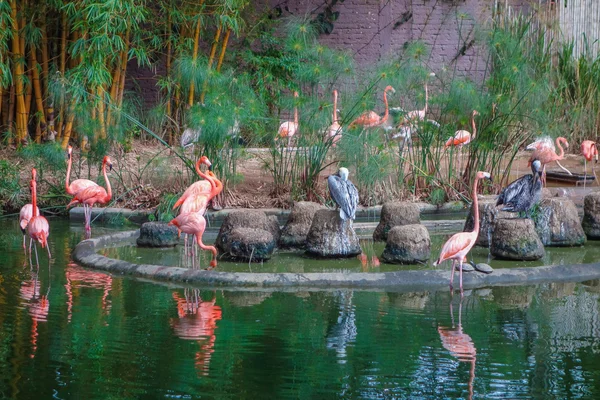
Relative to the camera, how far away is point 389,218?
8.55 metres

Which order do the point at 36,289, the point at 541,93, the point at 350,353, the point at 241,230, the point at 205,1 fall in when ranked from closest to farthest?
the point at 350,353 < the point at 36,289 < the point at 241,230 < the point at 541,93 < the point at 205,1

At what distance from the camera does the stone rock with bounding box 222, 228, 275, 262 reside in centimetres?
745

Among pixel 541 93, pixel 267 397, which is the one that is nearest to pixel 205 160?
pixel 541 93

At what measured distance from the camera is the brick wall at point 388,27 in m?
15.4

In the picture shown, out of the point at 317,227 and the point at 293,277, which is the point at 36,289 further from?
the point at 317,227

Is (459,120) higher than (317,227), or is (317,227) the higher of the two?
(459,120)

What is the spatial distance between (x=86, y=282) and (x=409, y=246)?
2432 millimetres

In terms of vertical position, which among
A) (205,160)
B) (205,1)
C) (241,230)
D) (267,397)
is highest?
(205,1)

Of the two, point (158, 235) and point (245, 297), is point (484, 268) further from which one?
point (158, 235)

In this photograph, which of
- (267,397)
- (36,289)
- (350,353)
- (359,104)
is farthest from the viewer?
(359,104)

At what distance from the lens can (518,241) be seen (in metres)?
7.50

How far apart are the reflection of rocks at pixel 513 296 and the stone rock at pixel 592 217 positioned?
2.25m

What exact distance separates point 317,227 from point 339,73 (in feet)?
7.92

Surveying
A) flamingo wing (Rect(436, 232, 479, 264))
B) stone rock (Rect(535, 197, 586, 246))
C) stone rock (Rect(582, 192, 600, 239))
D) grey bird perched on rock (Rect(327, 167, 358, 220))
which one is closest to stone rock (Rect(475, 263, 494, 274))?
flamingo wing (Rect(436, 232, 479, 264))
